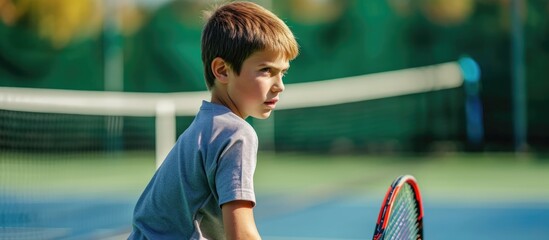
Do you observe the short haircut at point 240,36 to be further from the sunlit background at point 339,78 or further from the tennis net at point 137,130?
the sunlit background at point 339,78

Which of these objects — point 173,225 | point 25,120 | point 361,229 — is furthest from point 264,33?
point 25,120

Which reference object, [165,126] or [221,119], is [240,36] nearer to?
[221,119]

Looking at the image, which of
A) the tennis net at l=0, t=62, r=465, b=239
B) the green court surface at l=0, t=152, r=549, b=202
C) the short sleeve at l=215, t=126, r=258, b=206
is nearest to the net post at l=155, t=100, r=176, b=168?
the tennis net at l=0, t=62, r=465, b=239

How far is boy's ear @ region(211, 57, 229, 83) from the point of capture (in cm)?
198

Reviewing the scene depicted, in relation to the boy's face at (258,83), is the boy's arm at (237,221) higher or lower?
lower

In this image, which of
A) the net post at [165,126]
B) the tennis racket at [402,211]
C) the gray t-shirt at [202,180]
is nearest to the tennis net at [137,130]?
the net post at [165,126]

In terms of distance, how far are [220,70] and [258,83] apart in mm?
87

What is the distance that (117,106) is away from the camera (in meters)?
8.42

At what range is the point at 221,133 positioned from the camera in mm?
1901

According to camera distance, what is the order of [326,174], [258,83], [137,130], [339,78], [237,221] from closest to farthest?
[237,221] < [258,83] < [326,174] < [137,130] < [339,78]

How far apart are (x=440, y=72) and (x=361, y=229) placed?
18.8 ft

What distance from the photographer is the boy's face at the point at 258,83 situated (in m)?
1.96

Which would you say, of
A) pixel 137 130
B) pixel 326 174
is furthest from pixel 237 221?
pixel 137 130

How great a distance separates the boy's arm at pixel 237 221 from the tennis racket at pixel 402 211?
0.57 metres
